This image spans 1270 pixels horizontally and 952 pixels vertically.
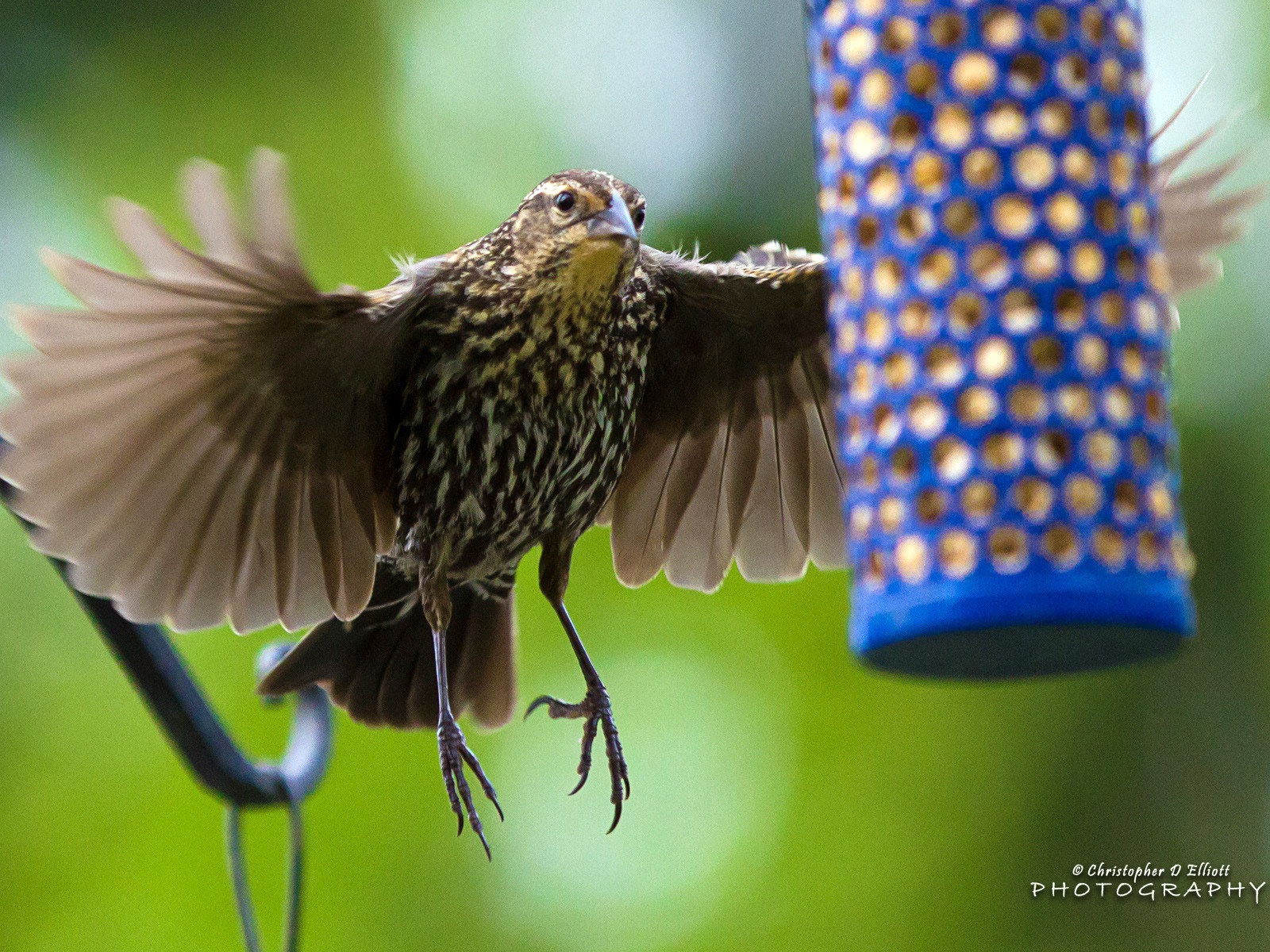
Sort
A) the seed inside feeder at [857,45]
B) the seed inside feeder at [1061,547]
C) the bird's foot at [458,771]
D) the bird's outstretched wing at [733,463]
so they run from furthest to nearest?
1. the bird's outstretched wing at [733,463]
2. the bird's foot at [458,771]
3. the seed inside feeder at [857,45]
4. the seed inside feeder at [1061,547]

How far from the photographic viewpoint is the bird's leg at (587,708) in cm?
338

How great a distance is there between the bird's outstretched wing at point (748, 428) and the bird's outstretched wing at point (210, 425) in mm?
663

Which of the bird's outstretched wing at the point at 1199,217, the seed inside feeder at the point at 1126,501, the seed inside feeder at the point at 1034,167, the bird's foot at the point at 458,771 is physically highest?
the bird's outstretched wing at the point at 1199,217

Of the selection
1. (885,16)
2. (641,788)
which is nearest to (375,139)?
(641,788)

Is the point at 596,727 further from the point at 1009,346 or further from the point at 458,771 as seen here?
the point at 1009,346

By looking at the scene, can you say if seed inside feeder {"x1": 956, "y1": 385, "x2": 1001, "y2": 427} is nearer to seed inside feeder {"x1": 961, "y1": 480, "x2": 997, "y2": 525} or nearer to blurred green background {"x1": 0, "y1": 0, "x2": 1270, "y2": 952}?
seed inside feeder {"x1": 961, "y1": 480, "x2": 997, "y2": 525}

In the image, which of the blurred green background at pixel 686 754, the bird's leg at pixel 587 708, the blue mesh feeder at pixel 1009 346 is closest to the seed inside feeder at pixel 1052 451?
the blue mesh feeder at pixel 1009 346

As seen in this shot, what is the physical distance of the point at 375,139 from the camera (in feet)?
27.1

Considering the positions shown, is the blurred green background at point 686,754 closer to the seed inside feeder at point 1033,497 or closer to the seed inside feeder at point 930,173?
the seed inside feeder at point 930,173

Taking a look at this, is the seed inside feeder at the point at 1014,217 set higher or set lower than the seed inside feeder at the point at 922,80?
lower

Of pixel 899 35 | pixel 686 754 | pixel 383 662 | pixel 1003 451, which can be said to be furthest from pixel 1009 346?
pixel 686 754

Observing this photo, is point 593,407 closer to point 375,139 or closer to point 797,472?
point 797,472

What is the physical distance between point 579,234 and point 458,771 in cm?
102

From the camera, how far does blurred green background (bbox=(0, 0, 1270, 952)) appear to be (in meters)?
6.69
